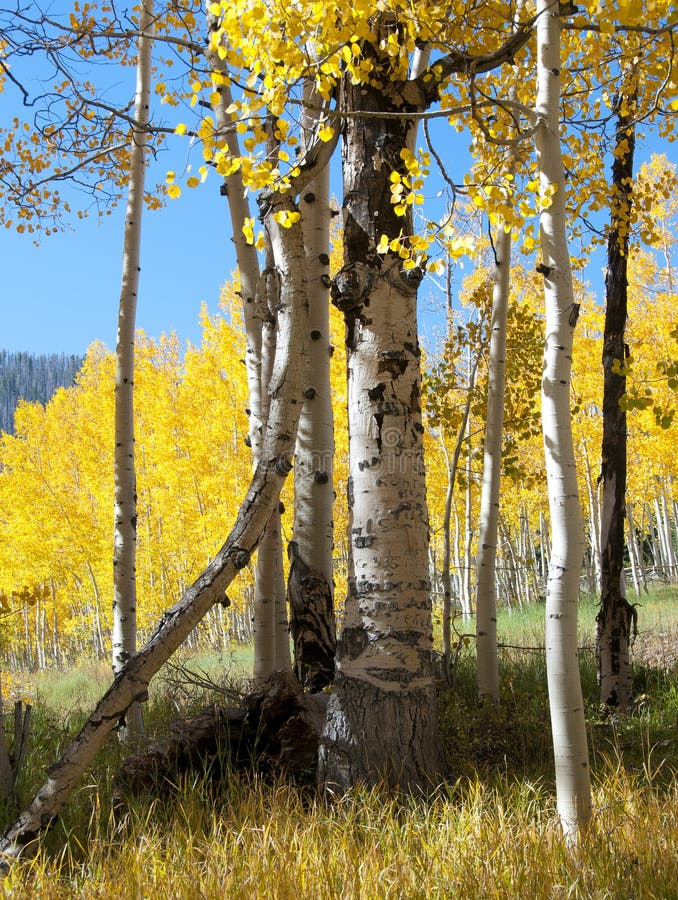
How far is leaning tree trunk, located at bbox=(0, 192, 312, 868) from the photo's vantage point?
10.4ft

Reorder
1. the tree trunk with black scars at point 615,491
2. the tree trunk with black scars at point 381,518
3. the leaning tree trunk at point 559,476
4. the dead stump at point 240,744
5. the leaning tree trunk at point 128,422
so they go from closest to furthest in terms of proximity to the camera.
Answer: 1. the leaning tree trunk at point 559,476
2. the tree trunk with black scars at point 381,518
3. the dead stump at point 240,744
4. the tree trunk with black scars at point 615,491
5. the leaning tree trunk at point 128,422

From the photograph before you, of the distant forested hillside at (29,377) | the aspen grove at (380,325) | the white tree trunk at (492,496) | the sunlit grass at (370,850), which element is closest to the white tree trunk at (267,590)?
the aspen grove at (380,325)

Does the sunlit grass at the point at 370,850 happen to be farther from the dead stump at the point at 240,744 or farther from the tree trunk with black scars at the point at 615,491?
the tree trunk with black scars at the point at 615,491

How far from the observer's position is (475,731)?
439cm

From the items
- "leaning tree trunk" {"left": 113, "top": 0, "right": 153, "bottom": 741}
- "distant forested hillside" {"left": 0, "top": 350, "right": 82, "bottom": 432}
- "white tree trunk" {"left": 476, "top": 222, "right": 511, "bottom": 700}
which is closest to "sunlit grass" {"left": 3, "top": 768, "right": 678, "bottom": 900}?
"white tree trunk" {"left": 476, "top": 222, "right": 511, "bottom": 700}

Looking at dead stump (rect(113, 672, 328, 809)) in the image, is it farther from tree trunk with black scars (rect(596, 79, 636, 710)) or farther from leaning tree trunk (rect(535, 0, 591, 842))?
tree trunk with black scars (rect(596, 79, 636, 710))

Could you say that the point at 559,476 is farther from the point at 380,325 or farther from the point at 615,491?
the point at 615,491

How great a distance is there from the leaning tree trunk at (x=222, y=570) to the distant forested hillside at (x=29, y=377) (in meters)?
162

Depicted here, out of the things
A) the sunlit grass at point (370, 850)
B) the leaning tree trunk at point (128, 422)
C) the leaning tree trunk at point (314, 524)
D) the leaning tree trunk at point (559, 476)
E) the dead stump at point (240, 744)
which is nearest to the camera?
the sunlit grass at point (370, 850)

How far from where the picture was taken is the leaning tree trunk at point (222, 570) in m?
3.16

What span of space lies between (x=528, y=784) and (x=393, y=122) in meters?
3.42

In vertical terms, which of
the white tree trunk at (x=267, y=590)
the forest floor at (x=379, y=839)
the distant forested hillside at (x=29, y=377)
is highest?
the distant forested hillside at (x=29, y=377)

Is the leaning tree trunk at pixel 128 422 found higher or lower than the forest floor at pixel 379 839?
higher

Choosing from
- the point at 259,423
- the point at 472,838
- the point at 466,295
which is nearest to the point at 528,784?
the point at 472,838
